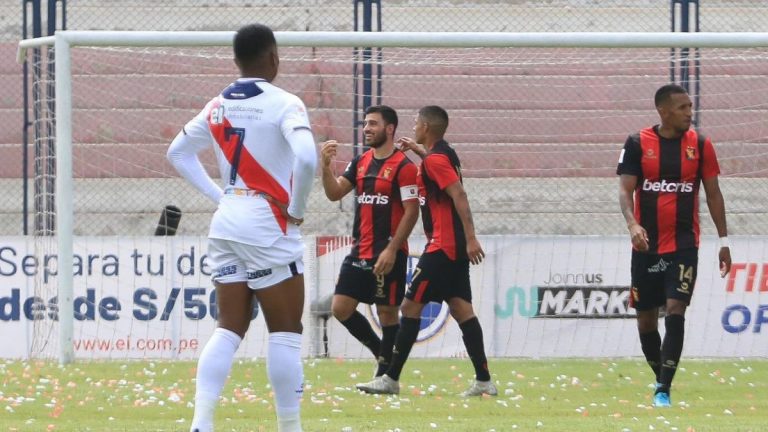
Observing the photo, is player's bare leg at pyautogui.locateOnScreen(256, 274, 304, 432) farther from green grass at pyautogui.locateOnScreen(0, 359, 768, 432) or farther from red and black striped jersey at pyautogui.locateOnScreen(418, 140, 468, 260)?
red and black striped jersey at pyautogui.locateOnScreen(418, 140, 468, 260)

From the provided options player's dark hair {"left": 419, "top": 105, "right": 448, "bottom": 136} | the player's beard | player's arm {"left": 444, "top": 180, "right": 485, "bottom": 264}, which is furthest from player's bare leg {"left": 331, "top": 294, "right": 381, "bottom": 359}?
player's dark hair {"left": 419, "top": 105, "right": 448, "bottom": 136}

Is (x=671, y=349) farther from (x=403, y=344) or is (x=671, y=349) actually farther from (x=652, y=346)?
(x=403, y=344)

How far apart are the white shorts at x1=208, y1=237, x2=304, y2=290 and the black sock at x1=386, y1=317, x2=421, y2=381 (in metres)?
3.41

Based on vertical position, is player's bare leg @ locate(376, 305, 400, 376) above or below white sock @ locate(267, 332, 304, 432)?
below

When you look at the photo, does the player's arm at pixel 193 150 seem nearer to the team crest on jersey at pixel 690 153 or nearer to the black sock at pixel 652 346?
the team crest on jersey at pixel 690 153

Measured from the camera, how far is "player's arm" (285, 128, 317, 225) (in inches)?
215

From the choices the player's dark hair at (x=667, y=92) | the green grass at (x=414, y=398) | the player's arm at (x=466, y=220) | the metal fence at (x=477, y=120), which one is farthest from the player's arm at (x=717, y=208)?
the metal fence at (x=477, y=120)

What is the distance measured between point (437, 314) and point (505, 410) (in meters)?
4.33

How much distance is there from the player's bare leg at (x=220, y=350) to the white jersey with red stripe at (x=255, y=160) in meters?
0.27

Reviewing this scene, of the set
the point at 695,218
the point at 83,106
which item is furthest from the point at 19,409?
the point at 83,106

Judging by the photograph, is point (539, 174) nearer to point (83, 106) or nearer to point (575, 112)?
point (575, 112)

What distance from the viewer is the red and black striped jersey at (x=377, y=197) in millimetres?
9523

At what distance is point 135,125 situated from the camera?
15.0 metres

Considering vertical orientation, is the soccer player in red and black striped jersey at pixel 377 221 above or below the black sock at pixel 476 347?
above
